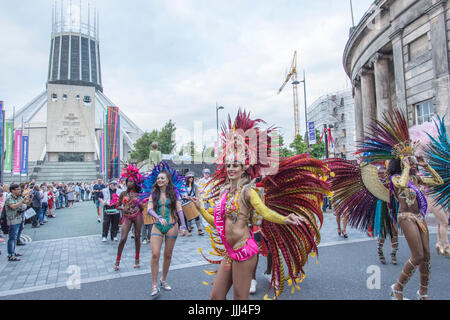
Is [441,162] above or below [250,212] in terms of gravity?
above

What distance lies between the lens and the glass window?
13.9 metres

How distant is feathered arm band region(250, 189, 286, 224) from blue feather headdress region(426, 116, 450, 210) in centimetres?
292

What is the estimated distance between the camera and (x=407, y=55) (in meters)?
14.9

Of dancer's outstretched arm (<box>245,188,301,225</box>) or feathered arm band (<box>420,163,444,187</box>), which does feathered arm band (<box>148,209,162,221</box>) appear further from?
feathered arm band (<box>420,163,444,187</box>)

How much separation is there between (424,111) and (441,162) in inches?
493

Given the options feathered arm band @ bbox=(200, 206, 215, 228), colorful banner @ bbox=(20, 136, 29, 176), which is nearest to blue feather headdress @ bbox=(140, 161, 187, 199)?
feathered arm band @ bbox=(200, 206, 215, 228)

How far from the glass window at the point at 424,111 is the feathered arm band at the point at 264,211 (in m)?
14.4

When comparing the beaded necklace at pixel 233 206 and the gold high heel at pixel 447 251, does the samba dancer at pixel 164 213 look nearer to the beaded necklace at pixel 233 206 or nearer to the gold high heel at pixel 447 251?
the beaded necklace at pixel 233 206

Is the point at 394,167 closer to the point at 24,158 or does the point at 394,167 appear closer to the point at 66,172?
the point at 24,158

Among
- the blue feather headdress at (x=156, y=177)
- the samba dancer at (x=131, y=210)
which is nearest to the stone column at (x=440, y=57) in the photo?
the blue feather headdress at (x=156, y=177)

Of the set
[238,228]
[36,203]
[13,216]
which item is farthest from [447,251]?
[36,203]

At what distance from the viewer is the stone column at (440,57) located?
41.0 feet
